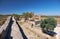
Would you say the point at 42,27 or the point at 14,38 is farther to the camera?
the point at 42,27

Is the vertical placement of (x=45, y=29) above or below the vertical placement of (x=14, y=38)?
below

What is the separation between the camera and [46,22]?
26156 mm

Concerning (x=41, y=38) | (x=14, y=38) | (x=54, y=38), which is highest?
(x=14, y=38)

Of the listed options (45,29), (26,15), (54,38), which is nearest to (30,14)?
(26,15)

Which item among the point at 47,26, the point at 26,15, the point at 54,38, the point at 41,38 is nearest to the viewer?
the point at 41,38

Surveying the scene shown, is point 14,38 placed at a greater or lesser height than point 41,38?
greater

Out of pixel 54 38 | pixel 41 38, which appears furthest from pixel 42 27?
pixel 41 38

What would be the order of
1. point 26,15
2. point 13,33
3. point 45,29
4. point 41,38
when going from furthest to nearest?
point 26,15 → point 45,29 → point 41,38 → point 13,33

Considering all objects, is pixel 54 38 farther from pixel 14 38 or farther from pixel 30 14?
pixel 30 14

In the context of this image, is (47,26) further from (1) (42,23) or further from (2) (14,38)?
(2) (14,38)

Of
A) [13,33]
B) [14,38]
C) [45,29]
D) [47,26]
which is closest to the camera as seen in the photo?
[14,38]

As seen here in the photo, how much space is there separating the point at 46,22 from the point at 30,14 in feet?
58.3

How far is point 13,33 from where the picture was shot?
9.19 metres

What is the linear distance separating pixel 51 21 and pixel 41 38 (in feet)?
34.6
